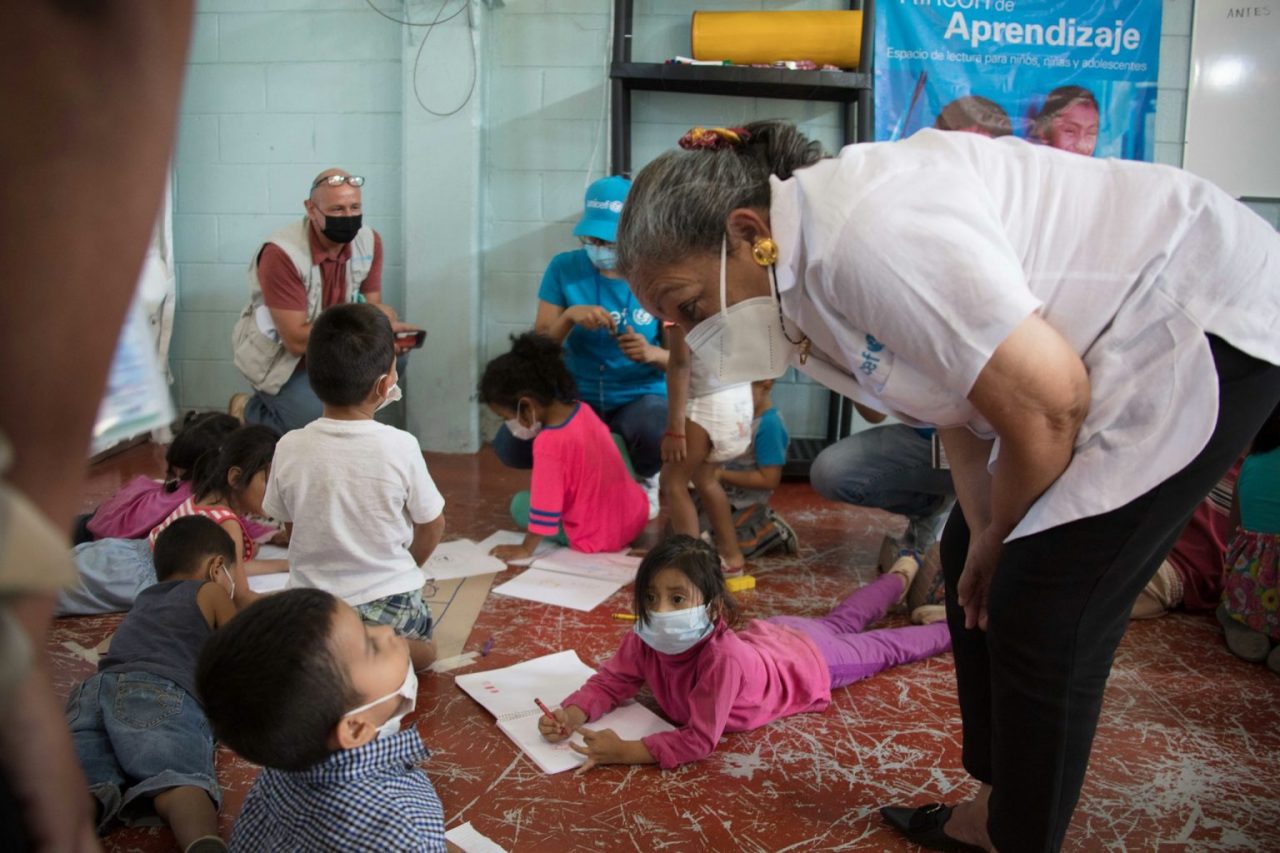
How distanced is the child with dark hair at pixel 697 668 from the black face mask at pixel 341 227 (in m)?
2.18

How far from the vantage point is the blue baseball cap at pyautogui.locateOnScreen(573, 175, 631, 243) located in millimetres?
3576

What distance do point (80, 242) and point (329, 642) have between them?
3.45 ft

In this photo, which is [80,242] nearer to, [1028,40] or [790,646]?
[790,646]

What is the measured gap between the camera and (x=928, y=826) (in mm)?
1685

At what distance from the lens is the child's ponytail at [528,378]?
321 cm

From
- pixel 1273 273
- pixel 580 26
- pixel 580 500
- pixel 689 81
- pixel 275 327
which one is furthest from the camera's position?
pixel 580 26

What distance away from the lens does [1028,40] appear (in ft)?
14.5

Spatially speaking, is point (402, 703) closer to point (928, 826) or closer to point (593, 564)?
point (928, 826)

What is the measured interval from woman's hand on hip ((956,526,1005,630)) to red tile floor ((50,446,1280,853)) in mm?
531

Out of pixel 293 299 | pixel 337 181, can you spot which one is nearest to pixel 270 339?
pixel 293 299

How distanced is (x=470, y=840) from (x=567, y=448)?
1669 millimetres

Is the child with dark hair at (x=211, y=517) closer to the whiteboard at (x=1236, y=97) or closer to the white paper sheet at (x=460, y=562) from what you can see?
the white paper sheet at (x=460, y=562)

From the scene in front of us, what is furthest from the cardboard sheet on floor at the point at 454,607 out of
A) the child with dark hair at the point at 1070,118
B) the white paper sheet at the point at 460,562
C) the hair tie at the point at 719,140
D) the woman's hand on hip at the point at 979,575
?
the child with dark hair at the point at 1070,118

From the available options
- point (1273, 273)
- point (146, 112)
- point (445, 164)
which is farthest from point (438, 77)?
point (146, 112)
